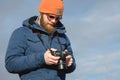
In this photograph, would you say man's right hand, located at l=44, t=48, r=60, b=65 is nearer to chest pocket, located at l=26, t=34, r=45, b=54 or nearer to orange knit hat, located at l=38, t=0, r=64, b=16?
chest pocket, located at l=26, t=34, r=45, b=54

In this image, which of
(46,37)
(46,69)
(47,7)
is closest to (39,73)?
(46,69)

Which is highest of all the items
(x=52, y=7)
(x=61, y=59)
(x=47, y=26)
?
(x=52, y=7)

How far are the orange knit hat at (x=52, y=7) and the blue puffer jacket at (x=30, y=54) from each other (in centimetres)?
33

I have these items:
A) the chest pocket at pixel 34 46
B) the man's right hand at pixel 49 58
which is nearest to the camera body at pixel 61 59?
the man's right hand at pixel 49 58

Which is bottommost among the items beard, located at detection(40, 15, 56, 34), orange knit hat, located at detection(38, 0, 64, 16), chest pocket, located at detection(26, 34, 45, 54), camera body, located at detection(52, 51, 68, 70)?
camera body, located at detection(52, 51, 68, 70)

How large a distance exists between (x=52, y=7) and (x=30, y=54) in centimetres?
119

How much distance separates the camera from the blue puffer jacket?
31.6 ft

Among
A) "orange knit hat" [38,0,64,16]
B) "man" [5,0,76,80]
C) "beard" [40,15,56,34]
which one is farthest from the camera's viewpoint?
"orange knit hat" [38,0,64,16]

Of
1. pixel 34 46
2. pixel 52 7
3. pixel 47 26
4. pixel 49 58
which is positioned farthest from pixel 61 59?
pixel 52 7

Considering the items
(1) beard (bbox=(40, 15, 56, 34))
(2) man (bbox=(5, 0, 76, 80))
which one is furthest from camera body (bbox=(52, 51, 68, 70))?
(1) beard (bbox=(40, 15, 56, 34))

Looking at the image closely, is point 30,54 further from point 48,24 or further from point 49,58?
point 48,24

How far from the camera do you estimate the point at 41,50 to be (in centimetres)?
985

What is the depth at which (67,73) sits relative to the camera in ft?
34.0

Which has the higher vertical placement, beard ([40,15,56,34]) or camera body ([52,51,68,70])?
beard ([40,15,56,34])
